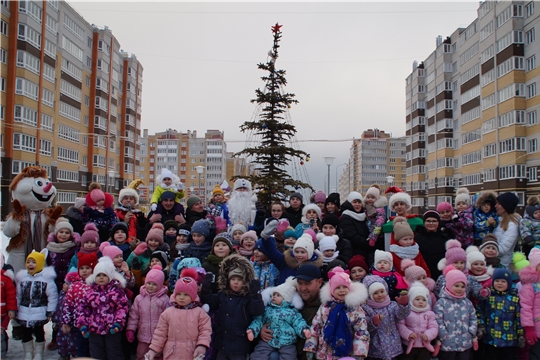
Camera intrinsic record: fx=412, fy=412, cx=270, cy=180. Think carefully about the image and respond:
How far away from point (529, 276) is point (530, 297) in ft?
0.78

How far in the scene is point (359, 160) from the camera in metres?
114

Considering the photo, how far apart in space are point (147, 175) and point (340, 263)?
365ft

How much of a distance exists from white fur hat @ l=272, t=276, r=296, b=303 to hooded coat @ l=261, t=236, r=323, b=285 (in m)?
0.33

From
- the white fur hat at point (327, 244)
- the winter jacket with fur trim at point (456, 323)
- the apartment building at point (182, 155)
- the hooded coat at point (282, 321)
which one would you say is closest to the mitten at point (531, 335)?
the winter jacket with fur trim at point (456, 323)

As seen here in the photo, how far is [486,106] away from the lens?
3497 cm

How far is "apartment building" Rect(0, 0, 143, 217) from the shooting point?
29.4 m

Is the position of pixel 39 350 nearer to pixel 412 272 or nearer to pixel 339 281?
pixel 339 281

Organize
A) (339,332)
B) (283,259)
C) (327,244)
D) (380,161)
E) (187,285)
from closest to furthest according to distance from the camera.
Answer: (339,332) → (187,285) → (283,259) → (327,244) → (380,161)

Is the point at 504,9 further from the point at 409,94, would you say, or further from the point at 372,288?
the point at 372,288

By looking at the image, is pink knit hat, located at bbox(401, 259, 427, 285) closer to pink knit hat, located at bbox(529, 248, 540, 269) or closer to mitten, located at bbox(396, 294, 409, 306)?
mitten, located at bbox(396, 294, 409, 306)

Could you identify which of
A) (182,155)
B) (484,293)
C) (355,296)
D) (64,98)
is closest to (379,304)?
(355,296)

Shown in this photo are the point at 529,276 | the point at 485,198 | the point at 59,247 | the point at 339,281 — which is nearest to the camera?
the point at 339,281

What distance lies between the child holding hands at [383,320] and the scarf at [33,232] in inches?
191

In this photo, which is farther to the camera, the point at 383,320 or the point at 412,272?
the point at 412,272
